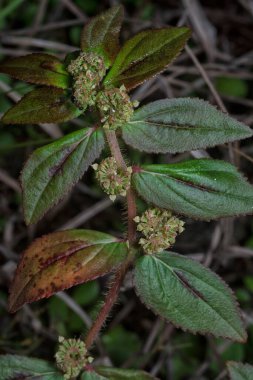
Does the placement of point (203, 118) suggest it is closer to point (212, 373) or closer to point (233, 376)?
point (233, 376)

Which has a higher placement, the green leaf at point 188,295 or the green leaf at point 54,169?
the green leaf at point 54,169

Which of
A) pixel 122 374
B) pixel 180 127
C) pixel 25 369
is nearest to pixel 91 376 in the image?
pixel 122 374

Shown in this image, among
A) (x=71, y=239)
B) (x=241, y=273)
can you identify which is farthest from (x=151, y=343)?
(x=71, y=239)

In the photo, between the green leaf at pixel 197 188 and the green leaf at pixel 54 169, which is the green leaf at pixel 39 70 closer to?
the green leaf at pixel 54 169

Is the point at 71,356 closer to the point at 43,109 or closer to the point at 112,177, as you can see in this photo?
the point at 112,177

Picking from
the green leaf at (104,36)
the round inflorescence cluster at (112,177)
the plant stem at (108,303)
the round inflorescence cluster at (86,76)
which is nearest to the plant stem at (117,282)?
the plant stem at (108,303)

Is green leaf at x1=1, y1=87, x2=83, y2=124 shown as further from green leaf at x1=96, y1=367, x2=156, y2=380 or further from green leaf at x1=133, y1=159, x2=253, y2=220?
green leaf at x1=96, y1=367, x2=156, y2=380

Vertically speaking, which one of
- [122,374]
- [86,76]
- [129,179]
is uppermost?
[86,76]
